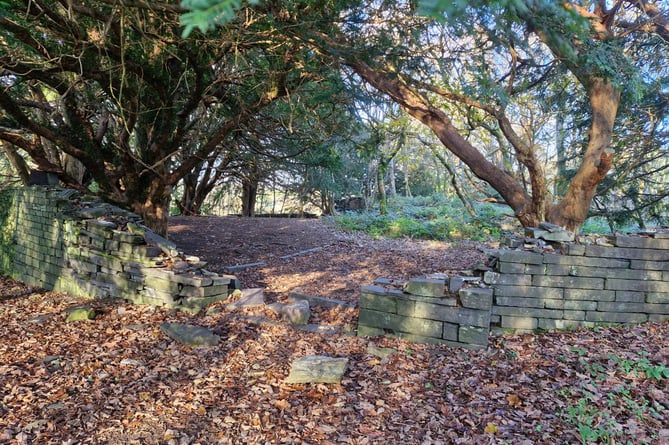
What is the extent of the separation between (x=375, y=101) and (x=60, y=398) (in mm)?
5849

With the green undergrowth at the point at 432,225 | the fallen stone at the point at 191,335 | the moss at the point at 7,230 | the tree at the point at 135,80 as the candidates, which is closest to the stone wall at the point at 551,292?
the fallen stone at the point at 191,335

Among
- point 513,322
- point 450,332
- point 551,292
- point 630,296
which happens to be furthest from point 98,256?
point 630,296

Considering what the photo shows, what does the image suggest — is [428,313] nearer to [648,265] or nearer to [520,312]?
[520,312]

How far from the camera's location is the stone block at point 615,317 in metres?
4.58

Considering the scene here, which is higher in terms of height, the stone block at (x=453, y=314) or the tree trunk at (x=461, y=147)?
the tree trunk at (x=461, y=147)

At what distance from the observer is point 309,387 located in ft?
11.7

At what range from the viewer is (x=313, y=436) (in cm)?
295

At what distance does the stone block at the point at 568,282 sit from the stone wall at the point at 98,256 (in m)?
3.94

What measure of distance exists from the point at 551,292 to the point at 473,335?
1.09m

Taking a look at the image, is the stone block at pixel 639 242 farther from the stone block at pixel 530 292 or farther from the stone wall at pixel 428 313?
the stone wall at pixel 428 313

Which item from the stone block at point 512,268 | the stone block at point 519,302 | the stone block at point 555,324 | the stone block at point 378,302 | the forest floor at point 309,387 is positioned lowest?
the forest floor at point 309,387

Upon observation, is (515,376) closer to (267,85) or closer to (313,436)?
(313,436)

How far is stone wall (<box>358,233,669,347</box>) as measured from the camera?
4445 mm

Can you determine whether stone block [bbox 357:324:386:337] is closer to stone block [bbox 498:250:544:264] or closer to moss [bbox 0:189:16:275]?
stone block [bbox 498:250:544:264]
